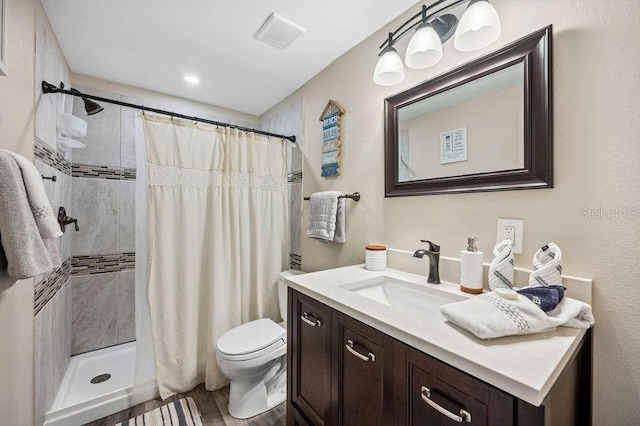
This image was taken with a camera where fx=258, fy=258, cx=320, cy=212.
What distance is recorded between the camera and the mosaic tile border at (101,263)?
6.52 feet

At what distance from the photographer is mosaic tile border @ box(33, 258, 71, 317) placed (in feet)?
4.16

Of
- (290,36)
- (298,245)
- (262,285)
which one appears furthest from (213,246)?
(290,36)

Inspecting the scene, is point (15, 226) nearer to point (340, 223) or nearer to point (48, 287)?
point (48, 287)

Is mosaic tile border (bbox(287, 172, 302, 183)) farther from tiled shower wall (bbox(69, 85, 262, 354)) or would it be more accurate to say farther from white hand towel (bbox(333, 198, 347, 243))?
tiled shower wall (bbox(69, 85, 262, 354))

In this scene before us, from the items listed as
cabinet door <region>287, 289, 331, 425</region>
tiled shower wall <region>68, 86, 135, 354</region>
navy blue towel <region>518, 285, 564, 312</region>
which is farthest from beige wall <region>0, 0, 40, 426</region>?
navy blue towel <region>518, 285, 564, 312</region>

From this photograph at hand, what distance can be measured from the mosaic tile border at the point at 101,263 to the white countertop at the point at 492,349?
2.13m

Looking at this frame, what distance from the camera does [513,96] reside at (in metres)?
0.97

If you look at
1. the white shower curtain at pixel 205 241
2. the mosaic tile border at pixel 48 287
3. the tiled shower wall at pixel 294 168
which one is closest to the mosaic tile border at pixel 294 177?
the tiled shower wall at pixel 294 168

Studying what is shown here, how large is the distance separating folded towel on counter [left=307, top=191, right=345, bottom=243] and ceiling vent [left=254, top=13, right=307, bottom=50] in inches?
38.0

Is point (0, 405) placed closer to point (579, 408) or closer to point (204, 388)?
point (204, 388)

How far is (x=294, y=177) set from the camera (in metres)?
2.27

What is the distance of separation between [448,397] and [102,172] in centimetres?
264

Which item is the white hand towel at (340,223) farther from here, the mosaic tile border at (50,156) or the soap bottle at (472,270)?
the mosaic tile border at (50,156)

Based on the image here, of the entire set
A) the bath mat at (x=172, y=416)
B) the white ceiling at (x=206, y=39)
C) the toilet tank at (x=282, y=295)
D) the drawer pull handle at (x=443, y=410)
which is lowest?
the bath mat at (x=172, y=416)
